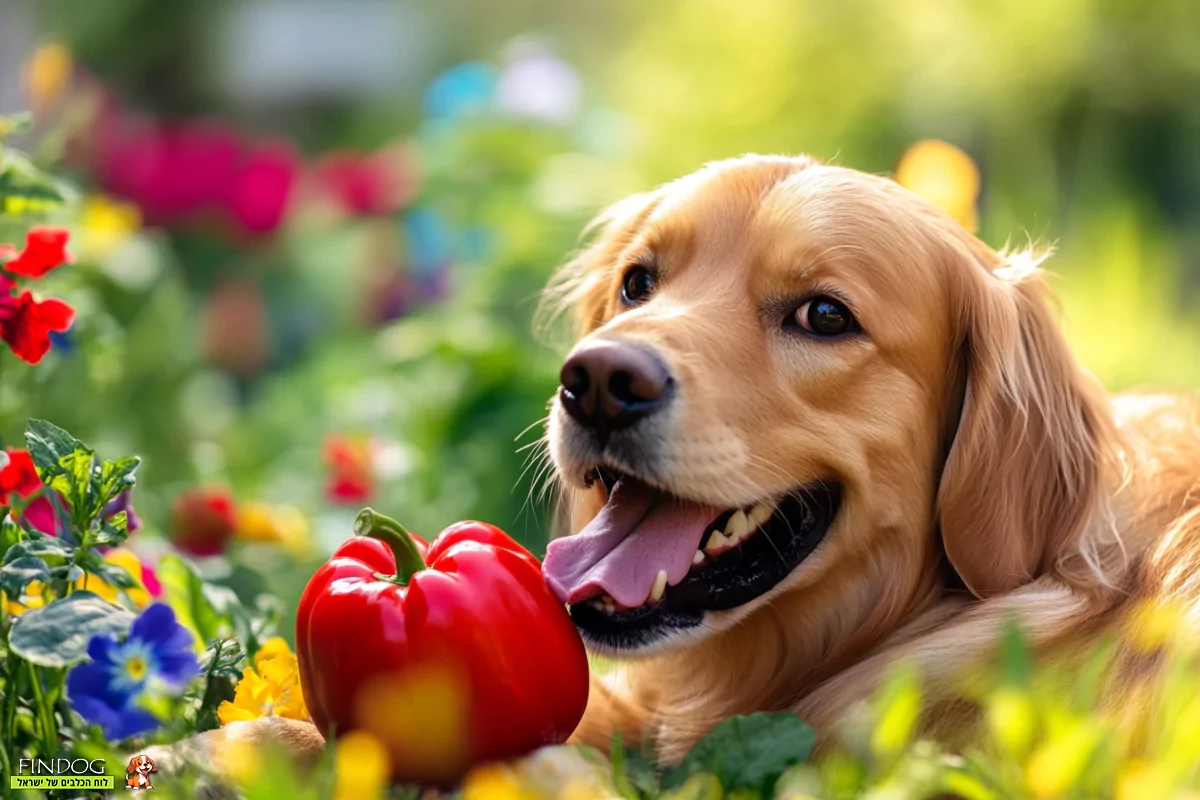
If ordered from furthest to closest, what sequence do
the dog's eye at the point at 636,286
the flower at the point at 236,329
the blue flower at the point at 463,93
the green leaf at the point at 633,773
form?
the flower at the point at 236,329
the blue flower at the point at 463,93
the dog's eye at the point at 636,286
the green leaf at the point at 633,773

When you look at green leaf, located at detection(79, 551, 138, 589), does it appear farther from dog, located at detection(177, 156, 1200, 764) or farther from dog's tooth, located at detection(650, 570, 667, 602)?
dog's tooth, located at detection(650, 570, 667, 602)

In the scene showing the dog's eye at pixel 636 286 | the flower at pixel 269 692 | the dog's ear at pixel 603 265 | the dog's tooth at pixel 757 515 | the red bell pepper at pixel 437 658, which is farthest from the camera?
the dog's ear at pixel 603 265

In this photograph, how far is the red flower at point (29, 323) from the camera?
2.16m

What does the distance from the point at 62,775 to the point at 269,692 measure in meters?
0.36

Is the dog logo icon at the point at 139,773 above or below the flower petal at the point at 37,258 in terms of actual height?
below

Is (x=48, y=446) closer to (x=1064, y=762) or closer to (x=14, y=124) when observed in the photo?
(x=14, y=124)

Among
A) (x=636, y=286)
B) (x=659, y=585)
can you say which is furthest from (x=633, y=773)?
(x=636, y=286)

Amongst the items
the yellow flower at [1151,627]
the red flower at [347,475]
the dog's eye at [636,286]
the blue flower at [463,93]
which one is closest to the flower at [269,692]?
the dog's eye at [636,286]

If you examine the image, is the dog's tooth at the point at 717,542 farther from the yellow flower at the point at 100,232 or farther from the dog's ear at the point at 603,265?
the yellow flower at the point at 100,232

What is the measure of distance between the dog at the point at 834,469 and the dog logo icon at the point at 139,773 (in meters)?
0.74

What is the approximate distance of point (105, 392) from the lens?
3.96 meters

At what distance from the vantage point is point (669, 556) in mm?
2344

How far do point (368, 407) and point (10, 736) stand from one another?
355 centimetres

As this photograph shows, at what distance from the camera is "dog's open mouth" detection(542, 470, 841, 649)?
2.30m
